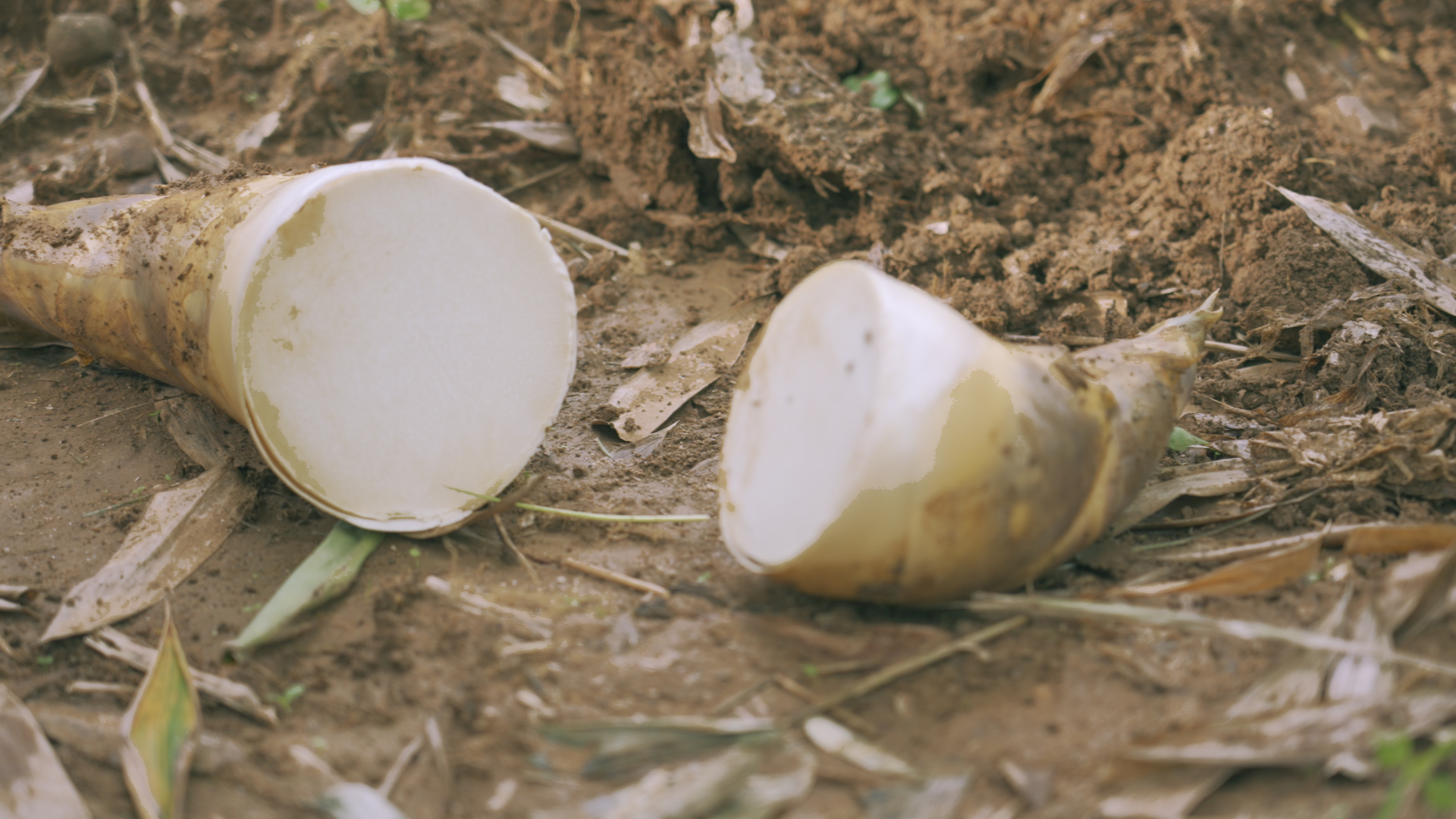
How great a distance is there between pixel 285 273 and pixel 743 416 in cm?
102

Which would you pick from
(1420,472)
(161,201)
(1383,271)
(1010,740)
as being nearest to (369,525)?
(161,201)

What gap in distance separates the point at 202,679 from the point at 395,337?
0.81 meters

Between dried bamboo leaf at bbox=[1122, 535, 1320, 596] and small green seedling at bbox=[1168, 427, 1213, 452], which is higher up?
dried bamboo leaf at bbox=[1122, 535, 1320, 596]

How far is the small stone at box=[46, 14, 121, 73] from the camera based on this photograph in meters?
4.27

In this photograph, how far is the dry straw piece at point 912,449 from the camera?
1715 millimetres

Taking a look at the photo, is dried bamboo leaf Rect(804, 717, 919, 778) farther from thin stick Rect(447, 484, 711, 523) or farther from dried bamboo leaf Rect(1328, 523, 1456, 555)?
dried bamboo leaf Rect(1328, 523, 1456, 555)

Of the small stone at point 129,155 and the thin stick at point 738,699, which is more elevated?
the small stone at point 129,155

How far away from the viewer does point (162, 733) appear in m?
1.85

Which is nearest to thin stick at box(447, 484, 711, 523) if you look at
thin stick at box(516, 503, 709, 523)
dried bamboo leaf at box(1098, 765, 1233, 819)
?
thin stick at box(516, 503, 709, 523)

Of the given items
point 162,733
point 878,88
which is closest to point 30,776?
point 162,733

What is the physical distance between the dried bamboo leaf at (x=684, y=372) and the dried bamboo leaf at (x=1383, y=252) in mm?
1726

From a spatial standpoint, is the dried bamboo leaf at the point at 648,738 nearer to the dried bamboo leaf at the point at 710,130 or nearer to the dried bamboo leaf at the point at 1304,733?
the dried bamboo leaf at the point at 1304,733

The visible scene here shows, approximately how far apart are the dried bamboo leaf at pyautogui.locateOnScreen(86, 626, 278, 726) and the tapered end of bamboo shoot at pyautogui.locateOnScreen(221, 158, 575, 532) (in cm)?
42

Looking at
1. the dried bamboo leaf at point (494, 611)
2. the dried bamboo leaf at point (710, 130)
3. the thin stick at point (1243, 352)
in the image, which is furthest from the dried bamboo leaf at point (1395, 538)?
the dried bamboo leaf at point (710, 130)
